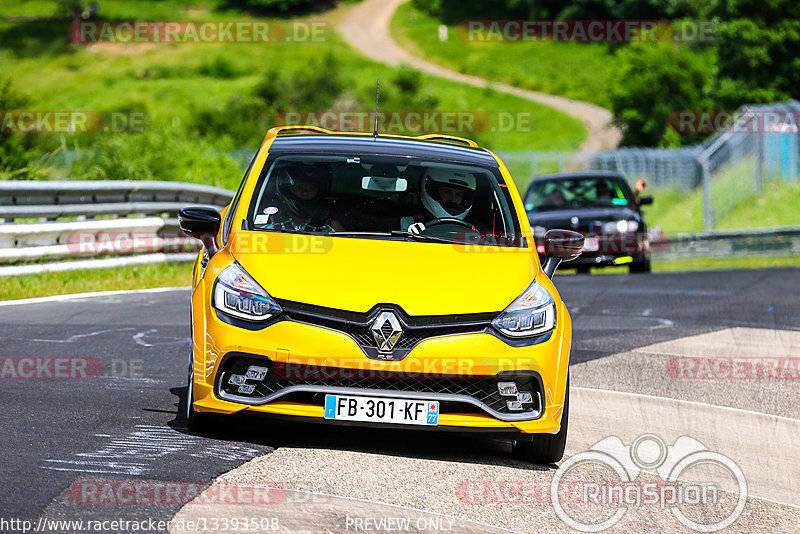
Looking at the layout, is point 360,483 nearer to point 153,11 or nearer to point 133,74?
point 133,74

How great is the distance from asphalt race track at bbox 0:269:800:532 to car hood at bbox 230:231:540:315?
0.75 m

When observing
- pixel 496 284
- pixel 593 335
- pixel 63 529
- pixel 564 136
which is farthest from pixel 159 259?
pixel 564 136

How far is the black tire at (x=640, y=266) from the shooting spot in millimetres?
20612

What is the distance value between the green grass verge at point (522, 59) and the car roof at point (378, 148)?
84.5 m

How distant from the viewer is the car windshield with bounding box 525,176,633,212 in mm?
20812

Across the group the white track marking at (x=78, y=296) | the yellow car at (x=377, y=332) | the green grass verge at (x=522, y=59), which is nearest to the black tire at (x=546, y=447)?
the yellow car at (x=377, y=332)

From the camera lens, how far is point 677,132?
62.4 metres

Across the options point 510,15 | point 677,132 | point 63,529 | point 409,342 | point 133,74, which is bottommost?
point 63,529

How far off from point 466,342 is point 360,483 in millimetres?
881

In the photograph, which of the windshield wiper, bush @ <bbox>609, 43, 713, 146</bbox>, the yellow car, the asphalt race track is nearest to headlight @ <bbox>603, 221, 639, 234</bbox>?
the asphalt race track

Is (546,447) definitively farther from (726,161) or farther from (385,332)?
(726,161)

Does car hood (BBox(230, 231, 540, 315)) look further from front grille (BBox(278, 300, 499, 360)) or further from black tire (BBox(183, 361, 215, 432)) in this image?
black tire (BBox(183, 361, 215, 432))

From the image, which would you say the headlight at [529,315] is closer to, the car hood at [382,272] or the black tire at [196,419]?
the car hood at [382,272]

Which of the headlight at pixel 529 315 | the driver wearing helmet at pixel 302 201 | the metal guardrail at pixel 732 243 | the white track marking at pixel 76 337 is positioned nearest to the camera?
the headlight at pixel 529 315
